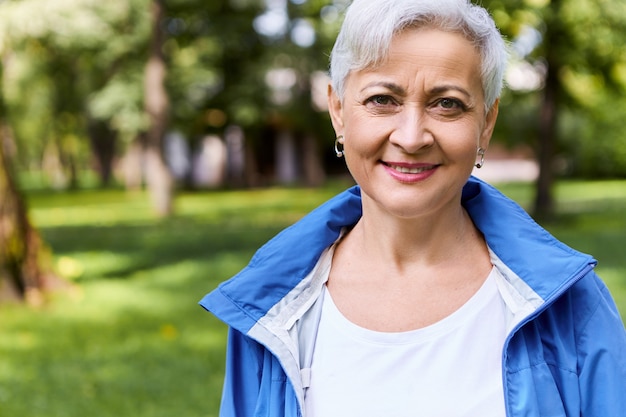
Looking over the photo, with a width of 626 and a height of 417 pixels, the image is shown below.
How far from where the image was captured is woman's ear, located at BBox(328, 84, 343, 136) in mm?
2066

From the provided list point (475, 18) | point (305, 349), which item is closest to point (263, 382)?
point (305, 349)

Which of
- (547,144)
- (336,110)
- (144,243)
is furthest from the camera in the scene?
(547,144)

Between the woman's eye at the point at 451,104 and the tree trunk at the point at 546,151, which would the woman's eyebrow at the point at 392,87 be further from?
the tree trunk at the point at 546,151

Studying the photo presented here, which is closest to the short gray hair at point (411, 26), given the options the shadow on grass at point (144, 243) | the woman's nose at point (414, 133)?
the woman's nose at point (414, 133)

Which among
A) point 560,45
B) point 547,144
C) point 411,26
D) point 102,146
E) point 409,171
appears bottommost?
point 102,146

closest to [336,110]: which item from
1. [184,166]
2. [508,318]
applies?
[508,318]

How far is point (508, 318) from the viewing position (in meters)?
1.87

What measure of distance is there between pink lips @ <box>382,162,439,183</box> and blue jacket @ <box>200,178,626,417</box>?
27 cm

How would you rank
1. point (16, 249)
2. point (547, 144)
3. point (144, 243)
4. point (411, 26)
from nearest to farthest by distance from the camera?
point (411, 26) → point (16, 249) → point (144, 243) → point (547, 144)

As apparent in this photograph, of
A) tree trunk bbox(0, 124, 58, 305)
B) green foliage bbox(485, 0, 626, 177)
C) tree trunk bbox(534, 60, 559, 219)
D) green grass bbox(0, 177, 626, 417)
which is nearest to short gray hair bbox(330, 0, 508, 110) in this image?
green grass bbox(0, 177, 626, 417)

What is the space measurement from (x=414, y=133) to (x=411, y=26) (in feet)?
0.78

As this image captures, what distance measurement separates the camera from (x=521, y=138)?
27.9 m

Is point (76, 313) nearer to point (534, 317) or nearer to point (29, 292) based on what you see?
point (29, 292)

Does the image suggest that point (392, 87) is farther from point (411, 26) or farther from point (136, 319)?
point (136, 319)
